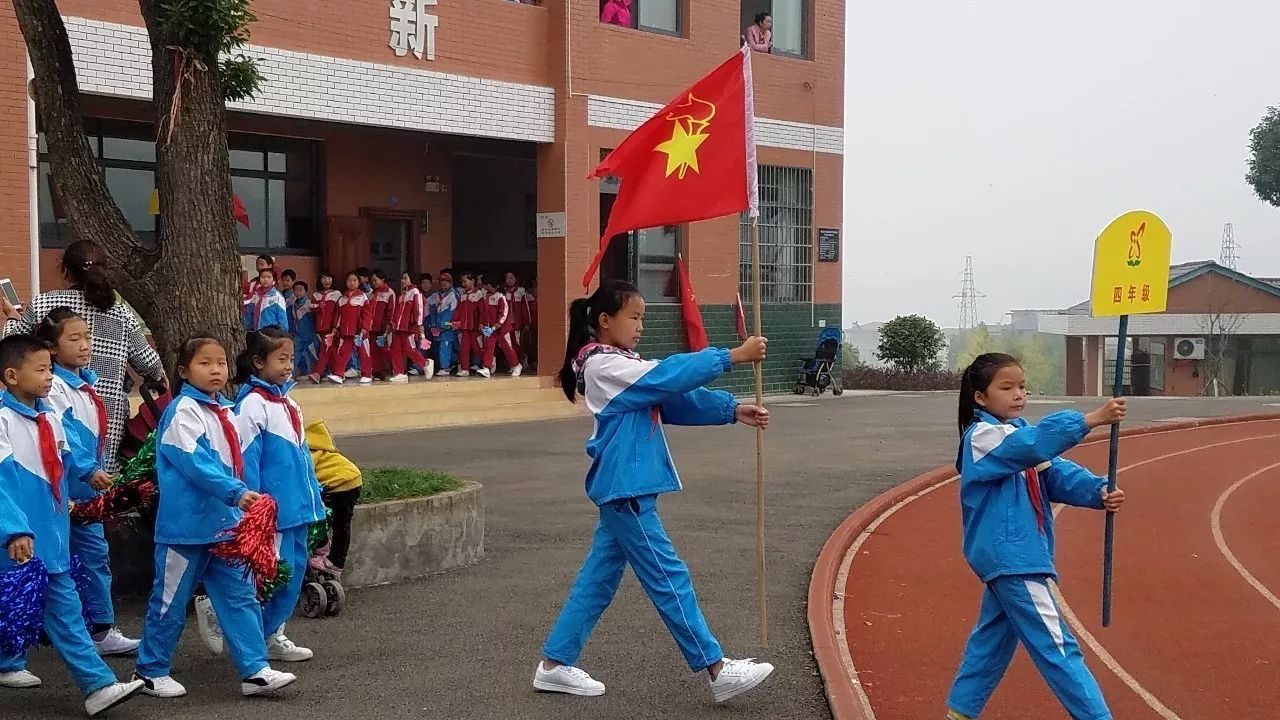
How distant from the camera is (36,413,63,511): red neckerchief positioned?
5.59m

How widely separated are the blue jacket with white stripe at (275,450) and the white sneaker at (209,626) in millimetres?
665

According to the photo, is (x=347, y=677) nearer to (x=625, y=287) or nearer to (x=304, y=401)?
(x=625, y=287)

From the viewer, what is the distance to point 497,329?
2031 centimetres

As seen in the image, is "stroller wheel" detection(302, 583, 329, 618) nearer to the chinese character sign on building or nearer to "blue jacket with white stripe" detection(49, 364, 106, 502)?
"blue jacket with white stripe" detection(49, 364, 106, 502)

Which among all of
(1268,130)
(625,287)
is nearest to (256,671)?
(625,287)

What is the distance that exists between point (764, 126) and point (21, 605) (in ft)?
61.1

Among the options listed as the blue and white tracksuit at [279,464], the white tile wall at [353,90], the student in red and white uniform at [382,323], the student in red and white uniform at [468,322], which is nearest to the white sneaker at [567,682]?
the blue and white tracksuit at [279,464]

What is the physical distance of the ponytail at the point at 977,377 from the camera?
4965mm

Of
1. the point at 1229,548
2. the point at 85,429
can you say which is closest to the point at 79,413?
the point at 85,429

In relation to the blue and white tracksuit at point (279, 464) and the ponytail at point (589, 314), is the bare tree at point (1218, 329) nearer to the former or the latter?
the ponytail at point (589, 314)

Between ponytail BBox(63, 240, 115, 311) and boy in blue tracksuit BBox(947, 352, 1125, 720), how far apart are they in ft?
14.3

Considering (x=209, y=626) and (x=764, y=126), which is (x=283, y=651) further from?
(x=764, y=126)

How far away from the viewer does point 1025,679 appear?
248 inches

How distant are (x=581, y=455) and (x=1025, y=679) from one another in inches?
333
